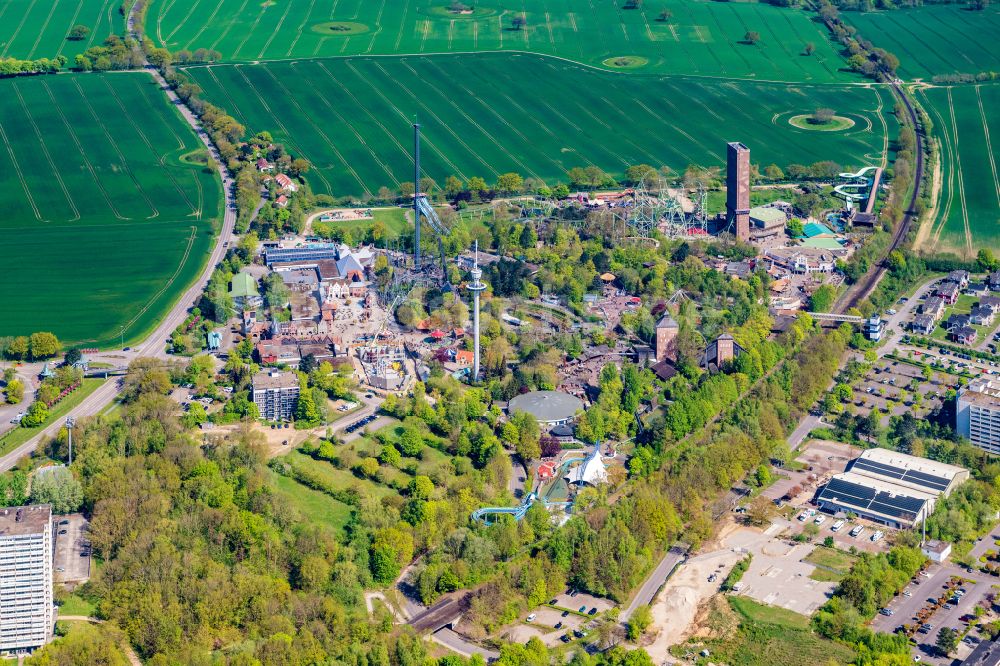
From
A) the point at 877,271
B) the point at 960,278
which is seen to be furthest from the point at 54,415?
the point at 960,278

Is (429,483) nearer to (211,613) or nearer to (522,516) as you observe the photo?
(522,516)

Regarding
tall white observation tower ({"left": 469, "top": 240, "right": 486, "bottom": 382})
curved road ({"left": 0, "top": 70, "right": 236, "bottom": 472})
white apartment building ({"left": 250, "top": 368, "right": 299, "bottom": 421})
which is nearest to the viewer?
curved road ({"left": 0, "top": 70, "right": 236, "bottom": 472})

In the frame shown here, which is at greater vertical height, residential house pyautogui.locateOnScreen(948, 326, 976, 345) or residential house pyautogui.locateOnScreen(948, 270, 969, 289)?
residential house pyautogui.locateOnScreen(948, 270, 969, 289)

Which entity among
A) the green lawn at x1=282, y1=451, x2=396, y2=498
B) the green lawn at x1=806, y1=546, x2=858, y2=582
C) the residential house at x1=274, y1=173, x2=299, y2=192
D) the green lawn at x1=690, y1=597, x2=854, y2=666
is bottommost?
the green lawn at x1=690, y1=597, x2=854, y2=666

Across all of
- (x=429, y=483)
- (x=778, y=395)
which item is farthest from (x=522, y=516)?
(x=778, y=395)

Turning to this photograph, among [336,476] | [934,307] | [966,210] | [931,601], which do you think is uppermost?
[966,210]

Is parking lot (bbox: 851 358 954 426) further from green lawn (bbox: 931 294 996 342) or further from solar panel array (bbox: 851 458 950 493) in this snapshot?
solar panel array (bbox: 851 458 950 493)

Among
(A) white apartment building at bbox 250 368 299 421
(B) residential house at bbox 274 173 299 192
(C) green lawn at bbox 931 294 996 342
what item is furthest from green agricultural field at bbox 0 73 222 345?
(C) green lawn at bbox 931 294 996 342

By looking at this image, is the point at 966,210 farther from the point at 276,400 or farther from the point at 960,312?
the point at 276,400
